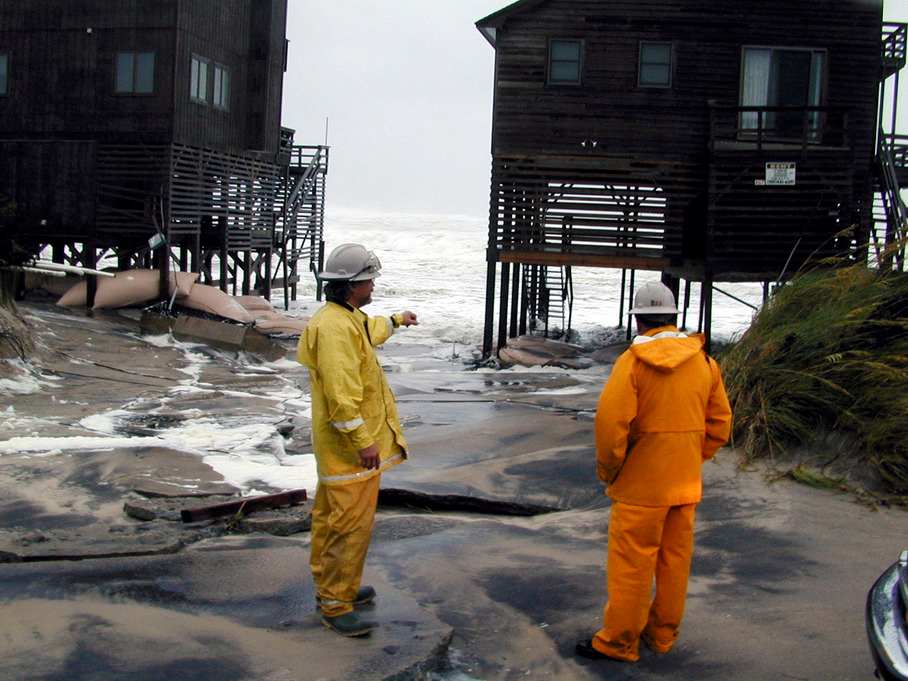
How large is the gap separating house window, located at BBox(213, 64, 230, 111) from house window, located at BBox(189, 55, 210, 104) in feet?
1.67

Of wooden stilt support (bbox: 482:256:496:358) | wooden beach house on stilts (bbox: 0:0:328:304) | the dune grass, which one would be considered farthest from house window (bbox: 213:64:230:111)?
the dune grass

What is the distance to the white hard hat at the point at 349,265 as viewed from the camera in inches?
215

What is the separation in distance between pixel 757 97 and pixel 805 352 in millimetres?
12975

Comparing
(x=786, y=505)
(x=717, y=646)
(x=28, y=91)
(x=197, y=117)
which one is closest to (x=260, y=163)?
(x=197, y=117)

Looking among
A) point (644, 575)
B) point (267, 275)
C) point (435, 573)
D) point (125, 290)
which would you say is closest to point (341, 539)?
point (435, 573)

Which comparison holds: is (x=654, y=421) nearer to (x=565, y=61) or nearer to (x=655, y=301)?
(x=655, y=301)

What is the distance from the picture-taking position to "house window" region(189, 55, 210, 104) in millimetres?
25125

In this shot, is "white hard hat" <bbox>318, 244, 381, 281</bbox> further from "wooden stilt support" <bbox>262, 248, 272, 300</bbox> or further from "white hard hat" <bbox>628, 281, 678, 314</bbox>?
"wooden stilt support" <bbox>262, 248, 272, 300</bbox>

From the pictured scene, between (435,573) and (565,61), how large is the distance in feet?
51.5

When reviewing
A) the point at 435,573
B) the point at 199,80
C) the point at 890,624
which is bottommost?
the point at 435,573

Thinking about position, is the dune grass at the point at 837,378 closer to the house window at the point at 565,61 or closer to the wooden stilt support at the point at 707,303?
the wooden stilt support at the point at 707,303

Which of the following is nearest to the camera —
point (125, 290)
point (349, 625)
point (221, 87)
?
point (349, 625)

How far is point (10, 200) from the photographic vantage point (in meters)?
24.6

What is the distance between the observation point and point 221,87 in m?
26.7
